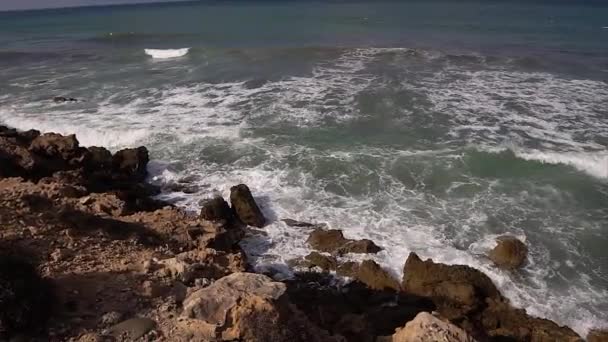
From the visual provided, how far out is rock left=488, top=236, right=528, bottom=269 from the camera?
38.4 ft

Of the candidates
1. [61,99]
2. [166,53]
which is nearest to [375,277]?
[61,99]

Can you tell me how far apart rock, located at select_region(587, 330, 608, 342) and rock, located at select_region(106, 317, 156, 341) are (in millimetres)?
8654

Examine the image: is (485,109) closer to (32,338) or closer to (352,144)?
(352,144)

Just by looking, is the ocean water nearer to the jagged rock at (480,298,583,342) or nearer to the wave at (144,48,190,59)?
the wave at (144,48,190,59)

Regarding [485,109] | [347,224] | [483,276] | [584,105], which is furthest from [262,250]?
[584,105]

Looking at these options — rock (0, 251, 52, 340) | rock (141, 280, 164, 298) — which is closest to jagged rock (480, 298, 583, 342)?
rock (141, 280, 164, 298)

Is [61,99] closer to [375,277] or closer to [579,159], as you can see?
[375,277]

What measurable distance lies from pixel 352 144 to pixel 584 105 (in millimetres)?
11954

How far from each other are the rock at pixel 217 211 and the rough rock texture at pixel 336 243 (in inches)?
92.5

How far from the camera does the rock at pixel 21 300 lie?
608 centimetres

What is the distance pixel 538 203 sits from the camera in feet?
47.5

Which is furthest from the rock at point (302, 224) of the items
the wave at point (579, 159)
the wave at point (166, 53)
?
the wave at point (166, 53)

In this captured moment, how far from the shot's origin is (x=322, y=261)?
37.9 feet

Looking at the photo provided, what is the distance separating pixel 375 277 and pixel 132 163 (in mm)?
9197
